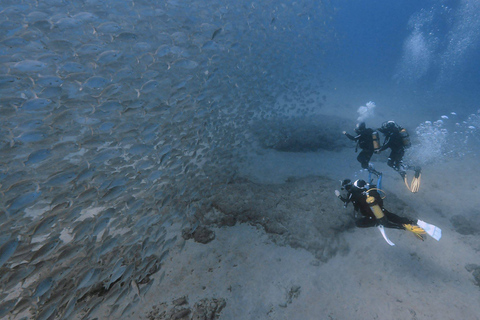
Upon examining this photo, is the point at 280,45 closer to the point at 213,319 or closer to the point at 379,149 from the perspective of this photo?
the point at 379,149

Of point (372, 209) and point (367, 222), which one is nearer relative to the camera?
point (372, 209)

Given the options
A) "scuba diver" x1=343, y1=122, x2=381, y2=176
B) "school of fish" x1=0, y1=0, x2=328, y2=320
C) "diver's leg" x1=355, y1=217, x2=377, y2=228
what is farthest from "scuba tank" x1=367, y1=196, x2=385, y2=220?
"school of fish" x1=0, y1=0, x2=328, y2=320

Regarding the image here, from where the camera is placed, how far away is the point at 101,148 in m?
5.36

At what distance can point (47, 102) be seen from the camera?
146 inches

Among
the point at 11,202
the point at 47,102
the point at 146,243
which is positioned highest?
the point at 47,102

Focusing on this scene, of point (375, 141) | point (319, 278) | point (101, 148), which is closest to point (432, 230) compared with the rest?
point (319, 278)

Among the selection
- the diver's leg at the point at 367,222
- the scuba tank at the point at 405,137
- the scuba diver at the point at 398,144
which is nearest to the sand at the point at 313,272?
Result: the diver's leg at the point at 367,222

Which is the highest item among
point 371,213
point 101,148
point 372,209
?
point 101,148

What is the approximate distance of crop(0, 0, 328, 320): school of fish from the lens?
3.58 metres

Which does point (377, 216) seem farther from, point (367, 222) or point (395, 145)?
point (395, 145)

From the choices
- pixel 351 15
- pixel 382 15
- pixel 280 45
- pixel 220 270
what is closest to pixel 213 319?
pixel 220 270

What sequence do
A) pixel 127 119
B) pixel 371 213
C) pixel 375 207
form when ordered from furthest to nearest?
1. pixel 127 119
2. pixel 371 213
3. pixel 375 207

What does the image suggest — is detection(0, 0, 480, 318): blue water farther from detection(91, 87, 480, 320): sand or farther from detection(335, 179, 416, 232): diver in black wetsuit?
detection(335, 179, 416, 232): diver in black wetsuit

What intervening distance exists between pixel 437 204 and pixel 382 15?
366 feet
